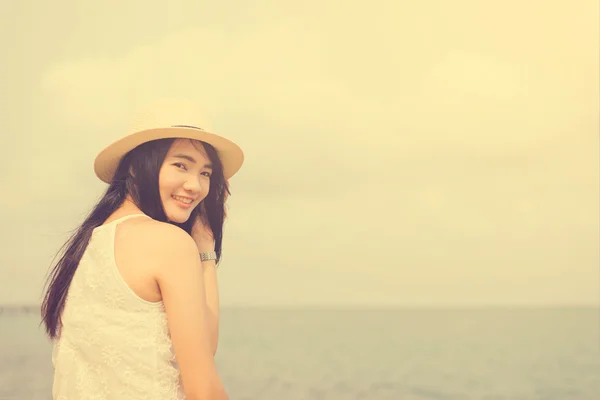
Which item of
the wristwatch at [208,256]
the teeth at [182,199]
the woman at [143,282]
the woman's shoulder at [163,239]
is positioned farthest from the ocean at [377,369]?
the woman's shoulder at [163,239]

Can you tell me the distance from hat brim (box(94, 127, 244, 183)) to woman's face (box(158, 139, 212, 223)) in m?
0.03

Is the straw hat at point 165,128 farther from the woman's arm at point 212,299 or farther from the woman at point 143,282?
the woman's arm at point 212,299

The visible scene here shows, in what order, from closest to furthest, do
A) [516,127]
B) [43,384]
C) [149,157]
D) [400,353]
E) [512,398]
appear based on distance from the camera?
[149,157]
[43,384]
[512,398]
[516,127]
[400,353]

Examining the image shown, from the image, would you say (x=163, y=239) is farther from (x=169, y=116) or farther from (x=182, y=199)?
(x=169, y=116)

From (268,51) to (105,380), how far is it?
25.5 feet

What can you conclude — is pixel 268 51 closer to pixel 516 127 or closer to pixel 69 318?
pixel 516 127

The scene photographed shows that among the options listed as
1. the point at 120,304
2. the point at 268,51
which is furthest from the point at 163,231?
the point at 268,51

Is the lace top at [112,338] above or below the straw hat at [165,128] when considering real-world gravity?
below

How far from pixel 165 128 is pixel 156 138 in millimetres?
55

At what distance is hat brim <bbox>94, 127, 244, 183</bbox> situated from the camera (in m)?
1.48

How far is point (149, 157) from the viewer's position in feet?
4.93

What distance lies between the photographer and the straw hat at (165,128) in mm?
1486

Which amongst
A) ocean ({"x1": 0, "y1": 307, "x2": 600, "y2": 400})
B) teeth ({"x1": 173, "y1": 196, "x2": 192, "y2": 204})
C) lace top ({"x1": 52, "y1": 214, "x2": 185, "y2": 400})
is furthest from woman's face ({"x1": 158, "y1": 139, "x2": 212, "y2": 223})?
ocean ({"x1": 0, "y1": 307, "x2": 600, "y2": 400})

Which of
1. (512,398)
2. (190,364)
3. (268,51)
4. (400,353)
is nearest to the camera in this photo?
(190,364)
